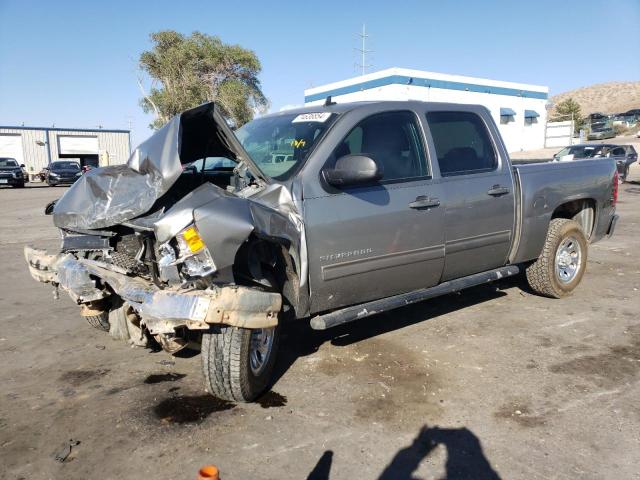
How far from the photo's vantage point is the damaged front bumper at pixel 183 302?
292 centimetres

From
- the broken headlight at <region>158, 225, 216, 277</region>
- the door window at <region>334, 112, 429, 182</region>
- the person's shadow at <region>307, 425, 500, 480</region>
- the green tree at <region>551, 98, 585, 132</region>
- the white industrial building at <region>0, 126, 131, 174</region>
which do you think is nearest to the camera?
the person's shadow at <region>307, 425, 500, 480</region>

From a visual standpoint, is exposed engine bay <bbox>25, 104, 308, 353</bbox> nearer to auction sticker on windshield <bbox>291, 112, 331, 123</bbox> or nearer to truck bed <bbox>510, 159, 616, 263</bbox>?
auction sticker on windshield <bbox>291, 112, 331, 123</bbox>

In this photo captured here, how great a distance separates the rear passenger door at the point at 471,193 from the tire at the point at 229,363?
6.47 feet

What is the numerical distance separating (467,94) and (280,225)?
3968 centimetres

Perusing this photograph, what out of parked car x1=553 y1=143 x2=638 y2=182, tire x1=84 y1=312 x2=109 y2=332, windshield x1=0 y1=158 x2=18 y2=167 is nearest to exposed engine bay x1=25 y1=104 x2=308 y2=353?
tire x1=84 y1=312 x2=109 y2=332

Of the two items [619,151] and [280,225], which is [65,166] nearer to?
[619,151]

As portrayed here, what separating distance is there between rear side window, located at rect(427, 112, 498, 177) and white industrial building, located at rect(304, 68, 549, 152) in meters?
28.6

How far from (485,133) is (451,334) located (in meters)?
1.96

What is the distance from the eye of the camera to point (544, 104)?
152ft

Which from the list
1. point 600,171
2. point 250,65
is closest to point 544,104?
point 250,65

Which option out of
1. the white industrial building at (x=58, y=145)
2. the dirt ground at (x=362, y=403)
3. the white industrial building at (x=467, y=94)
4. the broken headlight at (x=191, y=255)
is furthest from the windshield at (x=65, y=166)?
the broken headlight at (x=191, y=255)

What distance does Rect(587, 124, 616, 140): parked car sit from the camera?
4684cm

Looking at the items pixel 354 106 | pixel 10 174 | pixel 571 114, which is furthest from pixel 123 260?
pixel 571 114

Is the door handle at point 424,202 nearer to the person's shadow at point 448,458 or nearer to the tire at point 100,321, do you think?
the person's shadow at point 448,458
